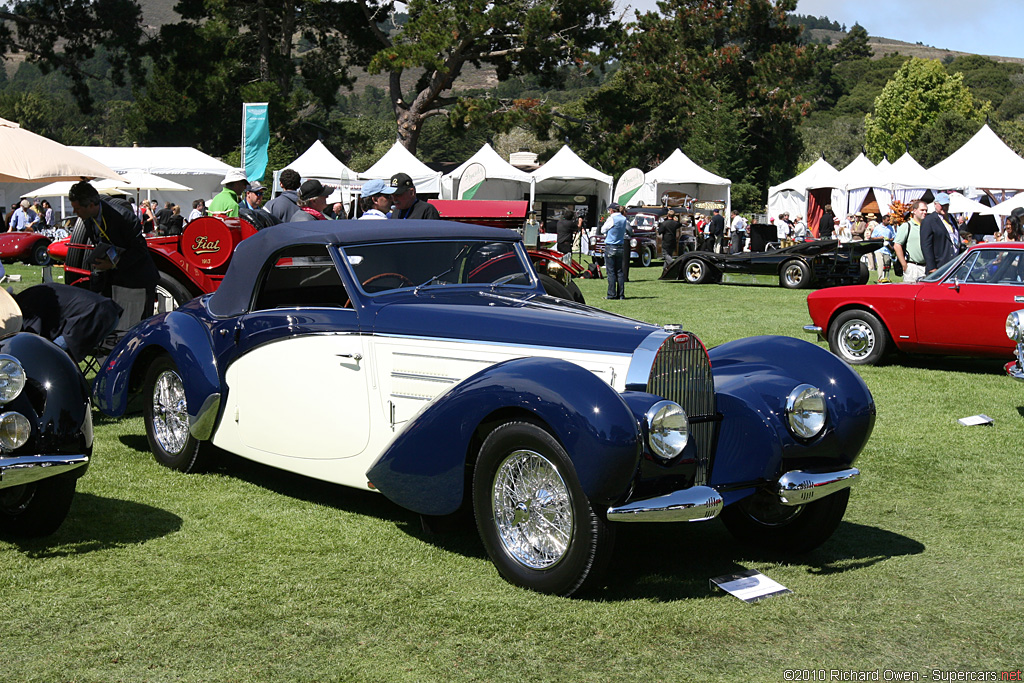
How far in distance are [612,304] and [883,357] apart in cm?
753

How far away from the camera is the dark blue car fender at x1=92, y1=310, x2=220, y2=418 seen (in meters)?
6.06

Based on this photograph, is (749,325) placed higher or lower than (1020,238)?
lower

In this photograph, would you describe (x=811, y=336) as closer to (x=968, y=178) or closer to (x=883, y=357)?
(x=883, y=357)

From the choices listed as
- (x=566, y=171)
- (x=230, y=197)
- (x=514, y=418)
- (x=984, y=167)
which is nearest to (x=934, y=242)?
(x=230, y=197)

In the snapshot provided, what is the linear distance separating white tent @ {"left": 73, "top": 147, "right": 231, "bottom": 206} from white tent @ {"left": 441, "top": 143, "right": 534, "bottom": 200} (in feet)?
26.3

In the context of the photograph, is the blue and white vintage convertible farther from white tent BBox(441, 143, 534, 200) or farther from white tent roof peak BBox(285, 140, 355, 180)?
white tent BBox(441, 143, 534, 200)

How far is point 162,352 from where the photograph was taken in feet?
21.4

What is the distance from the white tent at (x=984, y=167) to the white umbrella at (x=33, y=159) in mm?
30919

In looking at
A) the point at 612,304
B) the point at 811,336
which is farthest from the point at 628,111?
the point at 811,336

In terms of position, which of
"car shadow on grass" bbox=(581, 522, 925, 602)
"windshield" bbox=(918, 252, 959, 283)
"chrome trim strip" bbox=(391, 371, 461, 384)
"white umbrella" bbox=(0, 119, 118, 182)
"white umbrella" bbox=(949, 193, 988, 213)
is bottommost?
"car shadow on grass" bbox=(581, 522, 925, 602)

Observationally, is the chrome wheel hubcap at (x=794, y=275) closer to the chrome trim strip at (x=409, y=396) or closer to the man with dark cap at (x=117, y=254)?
the man with dark cap at (x=117, y=254)

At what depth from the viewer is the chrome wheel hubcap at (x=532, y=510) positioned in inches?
166

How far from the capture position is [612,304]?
18.2 metres

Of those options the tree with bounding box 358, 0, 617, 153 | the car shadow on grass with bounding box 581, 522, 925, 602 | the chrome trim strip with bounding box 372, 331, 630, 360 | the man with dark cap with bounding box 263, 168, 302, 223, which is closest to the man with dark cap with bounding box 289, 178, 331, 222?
the man with dark cap with bounding box 263, 168, 302, 223
